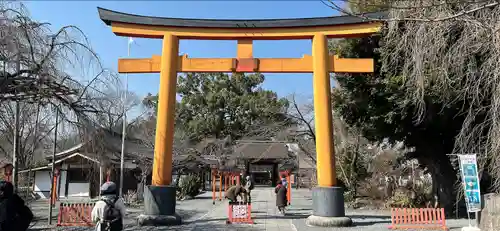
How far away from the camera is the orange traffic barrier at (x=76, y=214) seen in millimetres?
12141

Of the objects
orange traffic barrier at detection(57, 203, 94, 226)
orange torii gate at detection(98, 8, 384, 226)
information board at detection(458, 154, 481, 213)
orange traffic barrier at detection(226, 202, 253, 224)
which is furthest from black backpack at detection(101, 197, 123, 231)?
information board at detection(458, 154, 481, 213)

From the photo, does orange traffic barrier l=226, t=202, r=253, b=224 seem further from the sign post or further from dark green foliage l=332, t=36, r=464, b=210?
the sign post

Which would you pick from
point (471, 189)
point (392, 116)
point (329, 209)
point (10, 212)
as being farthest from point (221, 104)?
point (10, 212)

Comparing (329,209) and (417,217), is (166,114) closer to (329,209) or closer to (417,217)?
(329,209)

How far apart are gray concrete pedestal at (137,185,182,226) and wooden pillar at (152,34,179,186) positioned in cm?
28

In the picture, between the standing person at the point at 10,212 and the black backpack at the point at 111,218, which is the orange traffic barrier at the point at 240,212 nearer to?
the black backpack at the point at 111,218

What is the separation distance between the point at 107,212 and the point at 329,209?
7301 mm

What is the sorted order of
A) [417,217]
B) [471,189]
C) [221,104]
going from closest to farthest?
1. [471,189]
2. [417,217]
3. [221,104]

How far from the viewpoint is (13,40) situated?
24.5 ft

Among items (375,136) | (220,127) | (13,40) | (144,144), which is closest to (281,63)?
(375,136)

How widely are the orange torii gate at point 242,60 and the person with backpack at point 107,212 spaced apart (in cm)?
602

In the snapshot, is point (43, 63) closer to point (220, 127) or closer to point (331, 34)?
point (331, 34)

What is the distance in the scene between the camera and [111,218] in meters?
5.89

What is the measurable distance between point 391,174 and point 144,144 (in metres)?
16.8
